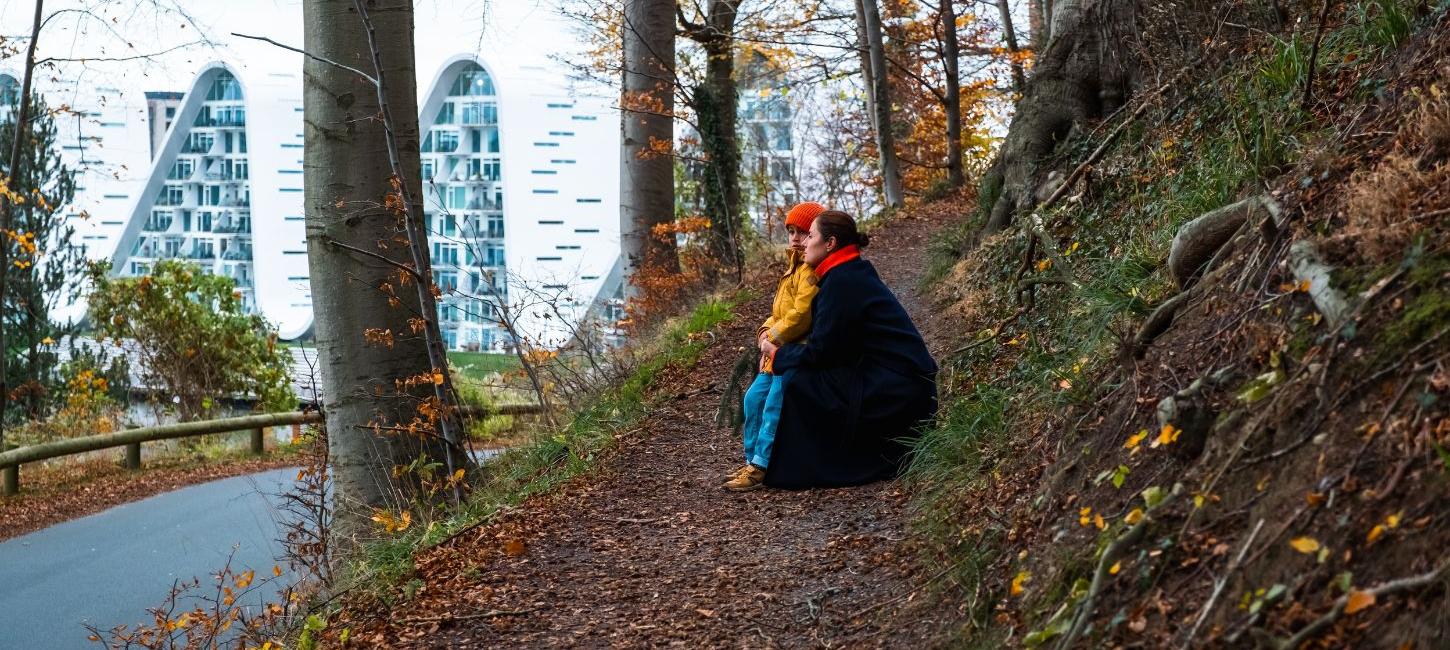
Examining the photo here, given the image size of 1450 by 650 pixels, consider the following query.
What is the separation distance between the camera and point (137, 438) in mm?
15188

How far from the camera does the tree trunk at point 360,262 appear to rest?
7496 mm

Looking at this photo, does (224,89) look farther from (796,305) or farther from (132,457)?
(796,305)

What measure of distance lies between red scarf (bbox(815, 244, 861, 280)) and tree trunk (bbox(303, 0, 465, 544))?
8.91 feet

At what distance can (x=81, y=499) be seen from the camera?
1364 centimetres

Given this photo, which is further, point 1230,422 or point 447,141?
point 447,141

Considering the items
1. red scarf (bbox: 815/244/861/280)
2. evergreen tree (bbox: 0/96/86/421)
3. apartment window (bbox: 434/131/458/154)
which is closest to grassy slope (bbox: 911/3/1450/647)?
red scarf (bbox: 815/244/861/280)

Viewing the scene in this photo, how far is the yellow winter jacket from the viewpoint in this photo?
6266 mm

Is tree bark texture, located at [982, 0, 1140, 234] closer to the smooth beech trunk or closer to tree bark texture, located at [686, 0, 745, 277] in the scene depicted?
the smooth beech trunk

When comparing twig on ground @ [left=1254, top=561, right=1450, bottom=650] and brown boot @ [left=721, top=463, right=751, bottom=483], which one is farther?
brown boot @ [left=721, top=463, right=751, bottom=483]

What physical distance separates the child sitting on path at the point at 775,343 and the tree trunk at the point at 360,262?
2.27 m

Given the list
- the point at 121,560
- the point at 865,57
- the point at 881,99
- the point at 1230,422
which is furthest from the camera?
the point at 865,57

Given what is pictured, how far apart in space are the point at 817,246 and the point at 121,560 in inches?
307

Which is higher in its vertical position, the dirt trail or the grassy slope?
the grassy slope

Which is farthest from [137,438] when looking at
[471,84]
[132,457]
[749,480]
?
[471,84]
